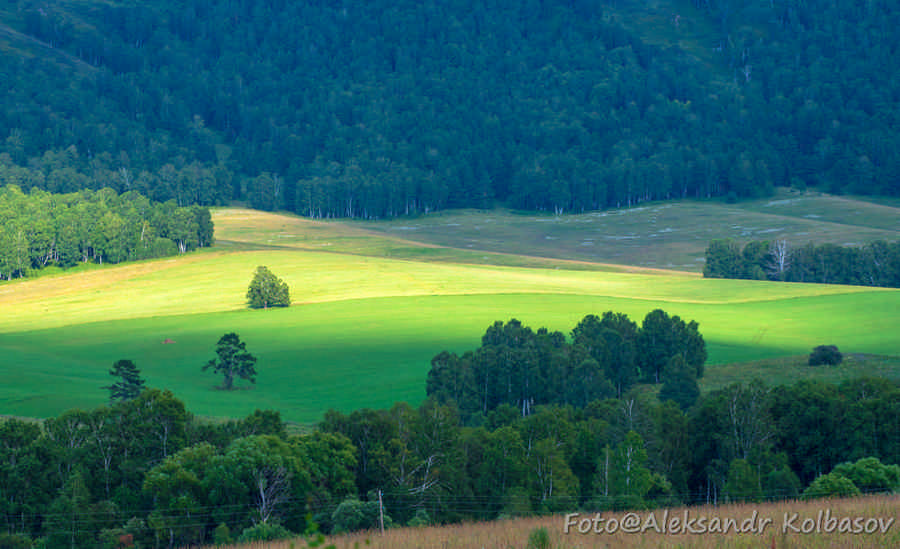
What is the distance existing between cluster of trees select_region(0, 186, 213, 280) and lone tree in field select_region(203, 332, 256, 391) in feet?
288

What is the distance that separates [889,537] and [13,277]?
157730mm

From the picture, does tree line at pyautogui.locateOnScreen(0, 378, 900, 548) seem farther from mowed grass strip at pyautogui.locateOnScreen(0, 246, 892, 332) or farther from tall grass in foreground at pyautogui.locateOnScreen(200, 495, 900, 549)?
mowed grass strip at pyautogui.locateOnScreen(0, 246, 892, 332)

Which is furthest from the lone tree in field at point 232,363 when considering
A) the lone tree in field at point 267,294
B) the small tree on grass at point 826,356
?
the small tree on grass at point 826,356

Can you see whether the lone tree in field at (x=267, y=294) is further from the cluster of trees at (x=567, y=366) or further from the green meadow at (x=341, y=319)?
the cluster of trees at (x=567, y=366)

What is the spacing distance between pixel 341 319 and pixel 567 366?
41.3 metres

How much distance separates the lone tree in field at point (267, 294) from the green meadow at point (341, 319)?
6.29 ft

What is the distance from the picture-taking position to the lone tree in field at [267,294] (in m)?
110

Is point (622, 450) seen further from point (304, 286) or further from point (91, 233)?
point (91, 233)

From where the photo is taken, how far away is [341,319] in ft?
327

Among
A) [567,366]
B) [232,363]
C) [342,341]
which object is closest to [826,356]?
[567,366]

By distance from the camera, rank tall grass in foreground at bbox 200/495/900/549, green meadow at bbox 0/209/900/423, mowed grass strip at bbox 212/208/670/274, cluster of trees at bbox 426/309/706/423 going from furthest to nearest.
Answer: mowed grass strip at bbox 212/208/670/274 < green meadow at bbox 0/209/900/423 < cluster of trees at bbox 426/309/706/423 < tall grass in foreground at bbox 200/495/900/549

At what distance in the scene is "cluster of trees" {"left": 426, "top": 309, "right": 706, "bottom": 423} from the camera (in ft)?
204

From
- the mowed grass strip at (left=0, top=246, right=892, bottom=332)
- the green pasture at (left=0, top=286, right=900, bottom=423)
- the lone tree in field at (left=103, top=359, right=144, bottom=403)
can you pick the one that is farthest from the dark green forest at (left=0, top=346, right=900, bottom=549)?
the mowed grass strip at (left=0, top=246, right=892, bottom=332)

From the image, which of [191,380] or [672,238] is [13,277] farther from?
[672,238]
